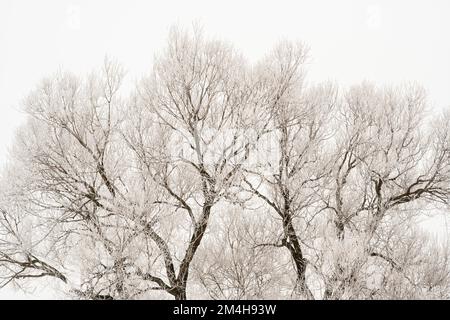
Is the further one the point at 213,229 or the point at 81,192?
the point at 213,229

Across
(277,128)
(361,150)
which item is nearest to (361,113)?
(361,150)

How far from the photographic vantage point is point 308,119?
12023mm

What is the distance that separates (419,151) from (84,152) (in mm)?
8482

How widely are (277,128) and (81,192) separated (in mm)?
4723

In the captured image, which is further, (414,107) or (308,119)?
(414,107)

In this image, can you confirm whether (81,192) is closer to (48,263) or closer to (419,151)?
(48,263)

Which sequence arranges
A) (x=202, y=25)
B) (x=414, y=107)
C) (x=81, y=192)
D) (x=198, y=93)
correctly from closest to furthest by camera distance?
(x=81, y=192) → (x=198, y=93) → (x=202, y=25) → (x=414, y=107)

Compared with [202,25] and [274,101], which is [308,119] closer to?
[274,101]

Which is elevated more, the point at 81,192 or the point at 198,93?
the point at 198,93
